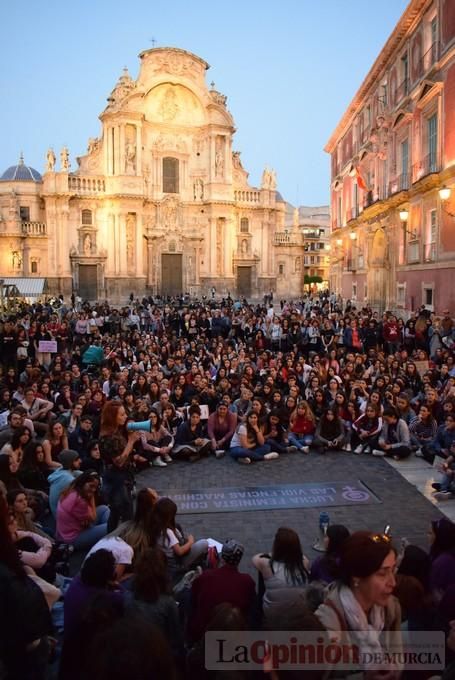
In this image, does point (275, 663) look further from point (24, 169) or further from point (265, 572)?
point (24, 169)

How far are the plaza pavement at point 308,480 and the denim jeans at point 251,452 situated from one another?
163 millimetres

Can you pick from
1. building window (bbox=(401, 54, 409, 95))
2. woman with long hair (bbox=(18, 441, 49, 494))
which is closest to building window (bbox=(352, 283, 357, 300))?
building window (bbox=(401, 54, 409, 95))

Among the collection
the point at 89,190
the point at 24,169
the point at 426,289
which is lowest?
the point at 426,289

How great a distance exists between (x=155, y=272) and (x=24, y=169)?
15.9 meters

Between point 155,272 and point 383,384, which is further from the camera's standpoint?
point 155,272

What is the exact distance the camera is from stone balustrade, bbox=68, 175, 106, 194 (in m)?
41.1

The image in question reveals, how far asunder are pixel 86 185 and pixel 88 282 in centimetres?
772

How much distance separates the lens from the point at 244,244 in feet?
153

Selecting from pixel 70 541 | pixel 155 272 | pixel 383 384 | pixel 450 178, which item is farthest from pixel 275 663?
pixel 155 272

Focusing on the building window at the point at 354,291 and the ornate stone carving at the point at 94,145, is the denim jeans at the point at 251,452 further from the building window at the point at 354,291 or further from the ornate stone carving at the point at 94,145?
the ornate stone carving at the point at 94,145

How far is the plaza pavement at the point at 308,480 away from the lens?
22.8 ft

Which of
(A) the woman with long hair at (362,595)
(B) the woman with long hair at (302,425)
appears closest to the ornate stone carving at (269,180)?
(B) the woman with long hair at (302,425)

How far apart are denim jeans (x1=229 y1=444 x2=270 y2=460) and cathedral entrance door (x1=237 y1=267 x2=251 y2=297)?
121ft

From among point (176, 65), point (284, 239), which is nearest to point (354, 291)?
point (284, 239)
